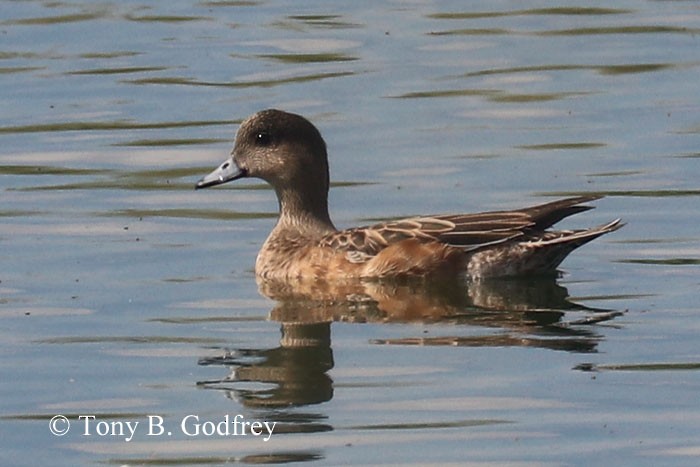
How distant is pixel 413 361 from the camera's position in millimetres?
9938

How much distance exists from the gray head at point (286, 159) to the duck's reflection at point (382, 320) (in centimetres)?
92

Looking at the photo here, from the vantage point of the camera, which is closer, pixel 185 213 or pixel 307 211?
pixel 307 211

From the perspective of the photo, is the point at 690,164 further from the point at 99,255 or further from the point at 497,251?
the point at 99,255

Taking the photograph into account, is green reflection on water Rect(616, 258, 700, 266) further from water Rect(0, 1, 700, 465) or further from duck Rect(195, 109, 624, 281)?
duck Rect(195, 109, 624, 281)

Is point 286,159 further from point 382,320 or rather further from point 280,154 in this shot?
point 382,320

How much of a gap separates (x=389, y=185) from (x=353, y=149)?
99cm

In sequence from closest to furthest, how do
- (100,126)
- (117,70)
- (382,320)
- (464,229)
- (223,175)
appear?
(382,320)
(464,229)
(223,175)
(100,126)
(117,70)

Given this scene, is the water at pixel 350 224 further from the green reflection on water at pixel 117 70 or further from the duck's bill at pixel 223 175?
the duck's bill at pixel 223 175

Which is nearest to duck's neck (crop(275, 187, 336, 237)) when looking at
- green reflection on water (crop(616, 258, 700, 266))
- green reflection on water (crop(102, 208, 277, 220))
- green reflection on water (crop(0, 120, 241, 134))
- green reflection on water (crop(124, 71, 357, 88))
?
green reflection on water (crop(102, 208, 277, 220))

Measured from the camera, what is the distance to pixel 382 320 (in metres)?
11.0

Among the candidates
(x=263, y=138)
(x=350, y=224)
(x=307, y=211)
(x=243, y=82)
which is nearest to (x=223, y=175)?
(x=263, y=138)

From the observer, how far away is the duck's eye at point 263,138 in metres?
12.9

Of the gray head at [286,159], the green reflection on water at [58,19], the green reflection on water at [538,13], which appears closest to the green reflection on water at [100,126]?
the gray head at [286,159]

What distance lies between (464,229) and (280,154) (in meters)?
1.45
